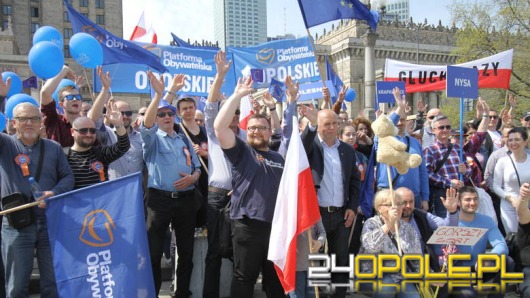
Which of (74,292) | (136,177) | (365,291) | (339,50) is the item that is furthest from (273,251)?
(339,50)

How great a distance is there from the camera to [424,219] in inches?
210

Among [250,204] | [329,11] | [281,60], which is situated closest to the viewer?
[250,204]

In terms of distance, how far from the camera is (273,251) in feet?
15.1

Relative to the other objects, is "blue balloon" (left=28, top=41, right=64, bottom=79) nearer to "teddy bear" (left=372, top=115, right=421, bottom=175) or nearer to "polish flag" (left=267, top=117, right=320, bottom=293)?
"polish flag" (left=267, top=117, right=320, bottom=293)

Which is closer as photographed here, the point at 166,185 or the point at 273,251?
the point at 273,251

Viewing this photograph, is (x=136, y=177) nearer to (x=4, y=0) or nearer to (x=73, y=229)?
(x=73, y=229)

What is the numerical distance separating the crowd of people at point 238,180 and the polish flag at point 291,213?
0.15 m

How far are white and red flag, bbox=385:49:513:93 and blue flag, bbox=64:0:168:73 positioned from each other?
5104 millimetres

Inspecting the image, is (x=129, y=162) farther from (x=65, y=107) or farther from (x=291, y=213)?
(x=291, y=213)

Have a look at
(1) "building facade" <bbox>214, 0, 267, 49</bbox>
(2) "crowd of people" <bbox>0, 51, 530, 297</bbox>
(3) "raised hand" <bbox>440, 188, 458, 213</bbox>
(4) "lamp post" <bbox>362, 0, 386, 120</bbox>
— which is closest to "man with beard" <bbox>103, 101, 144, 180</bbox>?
(2) "crowd of people" <bbox>0, 51, 530, 297</bbox>

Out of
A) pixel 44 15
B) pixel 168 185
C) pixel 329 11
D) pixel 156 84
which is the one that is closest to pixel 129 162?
pixel 168 185

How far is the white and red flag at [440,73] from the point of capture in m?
9.62

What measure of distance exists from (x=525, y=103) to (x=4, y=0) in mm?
71982

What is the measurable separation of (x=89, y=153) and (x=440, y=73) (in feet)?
24.9
